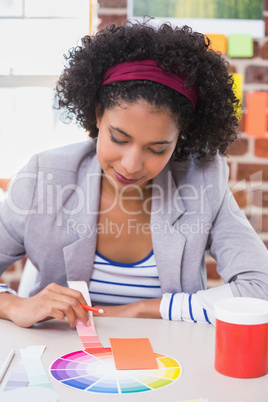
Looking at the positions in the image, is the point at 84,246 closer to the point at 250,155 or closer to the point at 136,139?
the point at 136,139

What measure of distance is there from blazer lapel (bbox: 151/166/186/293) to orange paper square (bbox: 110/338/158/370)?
0.33m

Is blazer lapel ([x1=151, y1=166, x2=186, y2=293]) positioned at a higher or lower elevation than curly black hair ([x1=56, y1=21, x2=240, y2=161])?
lower

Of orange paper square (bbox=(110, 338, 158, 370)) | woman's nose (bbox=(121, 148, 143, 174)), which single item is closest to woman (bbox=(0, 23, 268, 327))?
woman's nose (bbox=(121, 148, 143, 174))

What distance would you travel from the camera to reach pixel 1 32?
184 cm

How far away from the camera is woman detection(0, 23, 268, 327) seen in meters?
→ 1.01

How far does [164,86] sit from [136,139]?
5.2 inches

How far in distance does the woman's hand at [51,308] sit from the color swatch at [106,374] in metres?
0.12

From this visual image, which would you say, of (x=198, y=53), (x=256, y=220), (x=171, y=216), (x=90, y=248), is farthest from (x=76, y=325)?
(x=256, y=220)

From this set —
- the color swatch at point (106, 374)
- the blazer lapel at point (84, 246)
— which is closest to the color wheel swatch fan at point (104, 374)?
the color swatch at point (106, 374)

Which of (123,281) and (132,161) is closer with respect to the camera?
(132,161)

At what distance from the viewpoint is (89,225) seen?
116 cm

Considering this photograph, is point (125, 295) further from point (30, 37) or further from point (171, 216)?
point (30, 37)

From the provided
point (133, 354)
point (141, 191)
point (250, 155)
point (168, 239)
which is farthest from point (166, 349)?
point (250, 155)

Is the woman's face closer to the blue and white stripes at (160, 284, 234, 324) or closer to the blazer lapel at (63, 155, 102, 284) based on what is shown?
the blazer lapel at (63, 155, 102, 284)
